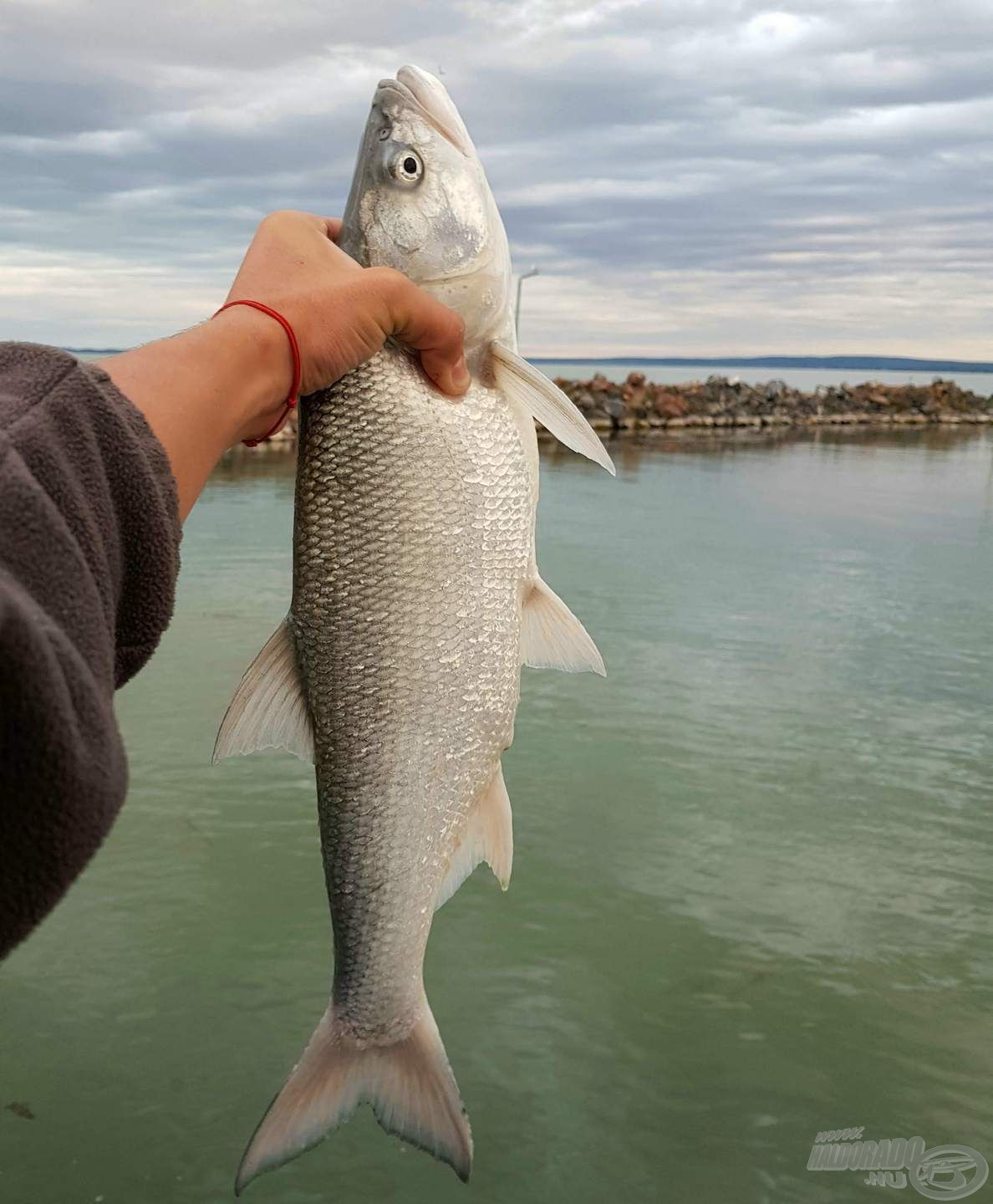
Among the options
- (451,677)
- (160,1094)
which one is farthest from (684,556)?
(451,677)

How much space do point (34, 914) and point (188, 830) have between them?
→ 4745mm

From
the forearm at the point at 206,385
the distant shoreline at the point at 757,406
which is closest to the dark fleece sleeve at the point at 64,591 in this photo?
the forearm at the point at 206,385

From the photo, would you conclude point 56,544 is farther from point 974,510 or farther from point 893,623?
point 974,510

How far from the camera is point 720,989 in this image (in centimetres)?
438

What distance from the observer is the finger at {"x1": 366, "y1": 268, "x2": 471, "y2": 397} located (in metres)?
2.13

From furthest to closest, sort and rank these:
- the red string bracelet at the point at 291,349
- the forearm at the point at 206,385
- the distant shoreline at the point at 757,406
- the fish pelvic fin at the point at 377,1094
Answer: the distant shoreline at the point at 757,406 → the fish pelvic fin at the point at 377,1094 → the red string bracelet at the point at 291,349 → the forearm at the point at 206,385

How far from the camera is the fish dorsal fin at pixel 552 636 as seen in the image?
242cm

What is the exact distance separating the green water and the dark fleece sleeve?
103 inches

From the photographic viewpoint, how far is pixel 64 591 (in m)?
1.07

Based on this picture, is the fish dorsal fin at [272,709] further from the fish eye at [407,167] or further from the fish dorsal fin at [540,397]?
the fish eye at [407,167]

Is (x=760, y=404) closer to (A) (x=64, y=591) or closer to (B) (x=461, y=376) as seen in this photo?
(B) (x=461, y=376)

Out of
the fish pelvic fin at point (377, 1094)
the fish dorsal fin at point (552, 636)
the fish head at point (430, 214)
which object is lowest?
the fish pelvic fin at point (377, 1094)

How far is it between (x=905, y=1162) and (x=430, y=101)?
3.18 metres

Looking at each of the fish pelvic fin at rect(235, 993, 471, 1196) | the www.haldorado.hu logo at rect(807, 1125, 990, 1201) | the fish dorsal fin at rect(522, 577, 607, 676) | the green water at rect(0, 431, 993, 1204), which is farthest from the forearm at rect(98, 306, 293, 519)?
the www.haldorado.hu logo at rect(807, 1125, 990, 1201)
